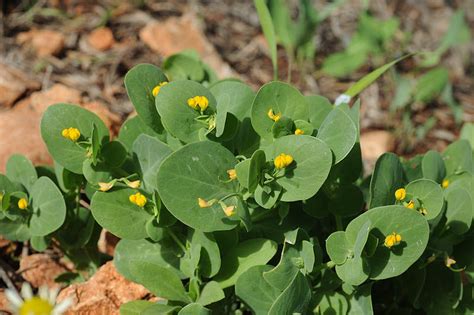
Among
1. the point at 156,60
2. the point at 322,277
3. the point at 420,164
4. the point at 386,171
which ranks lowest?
the point at 156,60

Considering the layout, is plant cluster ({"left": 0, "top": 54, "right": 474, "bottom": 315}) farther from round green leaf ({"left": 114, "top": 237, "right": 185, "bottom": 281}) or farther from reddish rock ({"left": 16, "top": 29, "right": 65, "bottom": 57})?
reddish rock ({"left": 16, "top": 29, "right": 65, "bottom": 57})

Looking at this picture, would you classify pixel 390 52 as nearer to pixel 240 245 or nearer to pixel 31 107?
pixel 31 107

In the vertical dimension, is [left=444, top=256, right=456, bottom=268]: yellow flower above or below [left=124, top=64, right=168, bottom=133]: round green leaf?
below

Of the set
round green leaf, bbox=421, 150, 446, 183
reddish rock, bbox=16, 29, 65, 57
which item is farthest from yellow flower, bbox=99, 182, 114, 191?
reddish rock, bbox=16, 29, 65, 57

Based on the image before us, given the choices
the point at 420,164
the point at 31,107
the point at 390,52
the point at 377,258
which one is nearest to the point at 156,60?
the point at 31,107

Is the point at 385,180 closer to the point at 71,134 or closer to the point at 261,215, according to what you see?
the point at 261,215

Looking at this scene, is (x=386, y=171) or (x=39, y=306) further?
(x=386, y=171)
